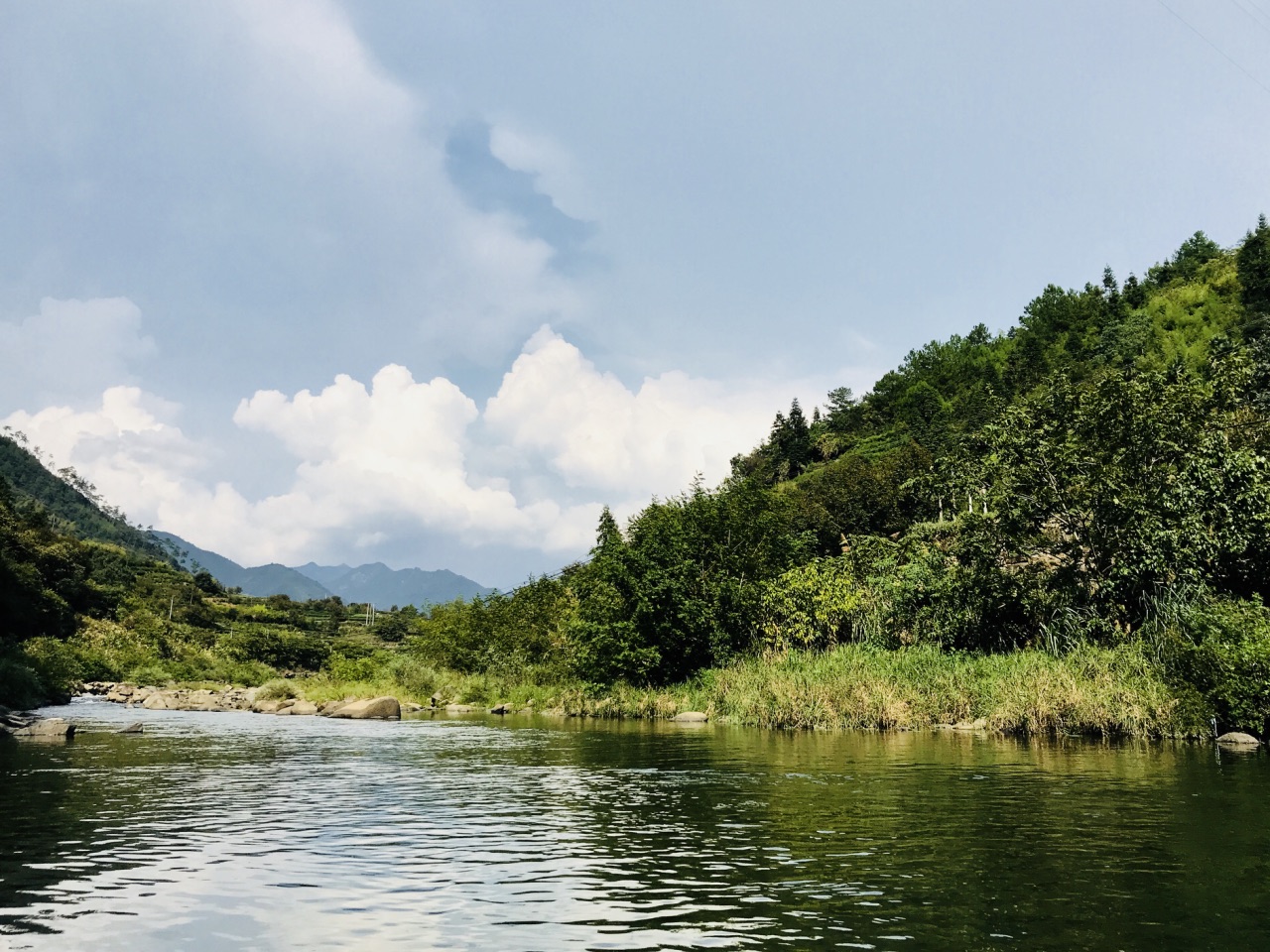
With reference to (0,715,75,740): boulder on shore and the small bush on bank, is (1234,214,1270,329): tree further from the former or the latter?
(0,715,75,740): boulder on shore

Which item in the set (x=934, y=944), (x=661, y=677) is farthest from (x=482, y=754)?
(x=661, y=677)

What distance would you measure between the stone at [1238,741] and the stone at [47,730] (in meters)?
45.1

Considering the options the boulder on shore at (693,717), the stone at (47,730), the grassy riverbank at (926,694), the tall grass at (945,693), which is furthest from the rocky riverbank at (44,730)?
the tall grass at (945,693)

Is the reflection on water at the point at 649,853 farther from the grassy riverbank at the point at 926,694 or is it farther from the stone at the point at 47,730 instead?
the stone at the point at 47,730

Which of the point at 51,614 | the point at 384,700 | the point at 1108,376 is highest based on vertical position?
the point at 1108,376

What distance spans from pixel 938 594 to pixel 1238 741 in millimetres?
20916

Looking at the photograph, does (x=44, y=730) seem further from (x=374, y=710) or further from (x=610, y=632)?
(x=610, y=632)

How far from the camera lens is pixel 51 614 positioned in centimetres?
10100

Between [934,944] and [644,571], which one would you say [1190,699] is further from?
[644,571]

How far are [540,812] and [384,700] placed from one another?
4397 centimetres

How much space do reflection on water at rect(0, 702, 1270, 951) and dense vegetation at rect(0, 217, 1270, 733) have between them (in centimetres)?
983

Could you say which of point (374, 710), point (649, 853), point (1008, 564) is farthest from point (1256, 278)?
point (649, 853)

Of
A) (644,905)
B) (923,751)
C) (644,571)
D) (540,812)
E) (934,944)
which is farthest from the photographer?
(644,571)

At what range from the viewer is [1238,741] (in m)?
28.5
